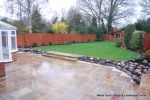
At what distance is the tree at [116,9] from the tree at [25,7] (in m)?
14.7

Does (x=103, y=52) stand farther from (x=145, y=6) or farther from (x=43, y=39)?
(x=145, y=6)

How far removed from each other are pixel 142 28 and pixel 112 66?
1203 cm

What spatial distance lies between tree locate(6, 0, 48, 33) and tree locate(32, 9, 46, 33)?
1.16 metres

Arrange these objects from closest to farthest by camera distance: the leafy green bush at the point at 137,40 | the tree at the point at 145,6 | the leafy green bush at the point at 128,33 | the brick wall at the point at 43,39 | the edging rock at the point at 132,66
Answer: the edging rock at the point at 132,66
the leafy green bush at the point at 137,40
the leafy green bush at the point at 128,33
the brick wall at the point at 43,39
the tree at the point at 145,6

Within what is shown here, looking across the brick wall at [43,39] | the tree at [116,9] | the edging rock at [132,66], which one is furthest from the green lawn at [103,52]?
the tree at [116,9]

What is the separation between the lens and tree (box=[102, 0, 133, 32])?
3228 cm

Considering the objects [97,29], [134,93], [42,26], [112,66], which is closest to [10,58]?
[112,66]

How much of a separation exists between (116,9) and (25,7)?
18775 millimetres

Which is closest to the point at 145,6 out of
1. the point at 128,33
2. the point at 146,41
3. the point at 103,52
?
the point at 128,33

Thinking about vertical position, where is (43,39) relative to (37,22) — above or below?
below

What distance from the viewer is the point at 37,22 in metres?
26.8

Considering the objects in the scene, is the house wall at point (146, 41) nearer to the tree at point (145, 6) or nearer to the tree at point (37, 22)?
the tree at point (145, 6)

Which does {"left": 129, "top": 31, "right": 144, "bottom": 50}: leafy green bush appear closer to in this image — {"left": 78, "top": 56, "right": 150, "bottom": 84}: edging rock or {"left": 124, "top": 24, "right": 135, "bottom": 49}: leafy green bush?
{"left": 124, "top": 24, "right": 135, "bottom": 49}: leafy green bush

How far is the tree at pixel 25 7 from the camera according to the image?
22.3 metres
